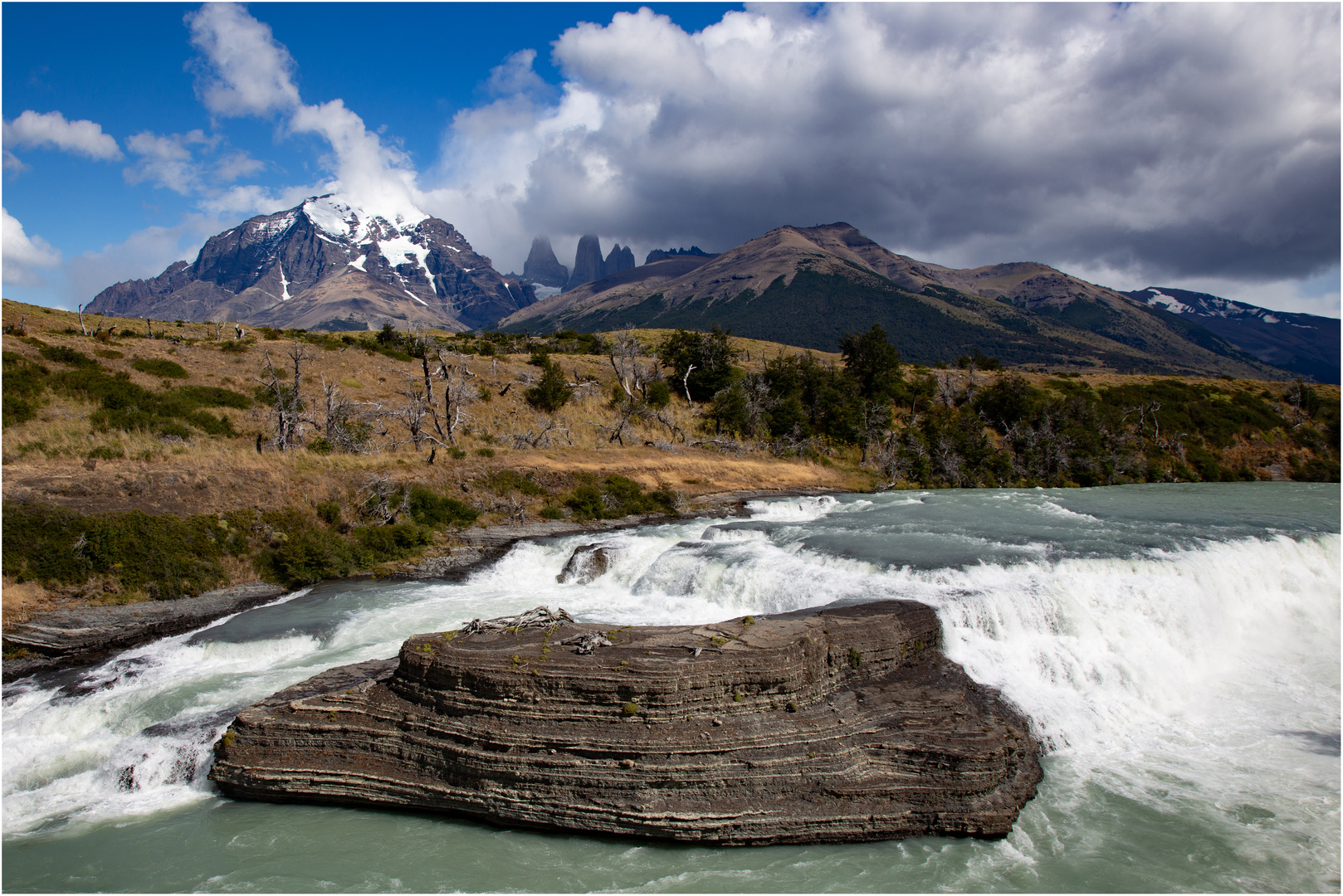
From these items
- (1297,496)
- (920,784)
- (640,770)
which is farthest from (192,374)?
(1297,496)

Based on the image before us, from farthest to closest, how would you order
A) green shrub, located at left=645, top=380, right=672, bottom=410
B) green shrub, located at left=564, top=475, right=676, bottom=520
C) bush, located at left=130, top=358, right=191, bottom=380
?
1. green shrub, located at left=645, top=380, right=672, bottom=410
2. bush, located at left=130, top=358, right=191, bottom=380
3. green shrub, located at left=564, top=475, right=676, bottom=520

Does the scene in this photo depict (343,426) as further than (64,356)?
No

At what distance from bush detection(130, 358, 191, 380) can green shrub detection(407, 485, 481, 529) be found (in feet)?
68.6

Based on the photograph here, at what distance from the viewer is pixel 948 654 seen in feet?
40.1

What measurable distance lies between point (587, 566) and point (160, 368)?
29984 mm

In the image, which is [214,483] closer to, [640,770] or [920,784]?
[640,770]

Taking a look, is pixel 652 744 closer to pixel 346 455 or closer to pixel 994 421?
pixel 346 455

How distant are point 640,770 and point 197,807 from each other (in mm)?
6782

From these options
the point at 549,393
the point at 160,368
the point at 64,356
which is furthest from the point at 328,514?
the point at 64,356

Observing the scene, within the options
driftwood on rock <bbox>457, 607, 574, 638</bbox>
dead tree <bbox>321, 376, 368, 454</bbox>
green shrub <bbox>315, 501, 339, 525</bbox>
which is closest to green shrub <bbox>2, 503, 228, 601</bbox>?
green shrub <bbox>315, 501, 339, 525</bbox>

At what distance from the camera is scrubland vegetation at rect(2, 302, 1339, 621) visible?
1848cm

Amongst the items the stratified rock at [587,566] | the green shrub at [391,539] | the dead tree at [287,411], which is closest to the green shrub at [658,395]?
the dead tree at [287,411]

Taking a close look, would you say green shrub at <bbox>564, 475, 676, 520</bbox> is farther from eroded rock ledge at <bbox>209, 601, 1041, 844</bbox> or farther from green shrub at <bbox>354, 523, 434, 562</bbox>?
eroded rock ledge at <bbox>209, 601, 1041, 844</bbox>

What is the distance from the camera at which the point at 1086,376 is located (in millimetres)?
60688
